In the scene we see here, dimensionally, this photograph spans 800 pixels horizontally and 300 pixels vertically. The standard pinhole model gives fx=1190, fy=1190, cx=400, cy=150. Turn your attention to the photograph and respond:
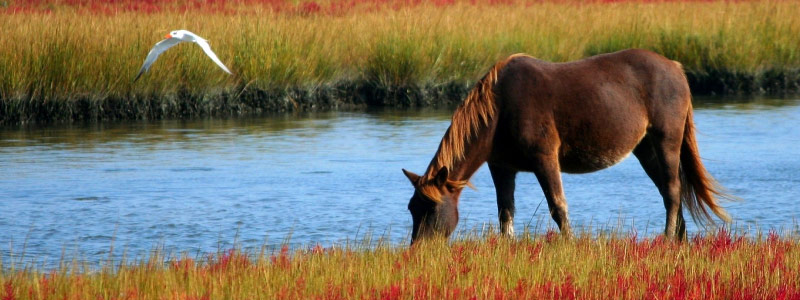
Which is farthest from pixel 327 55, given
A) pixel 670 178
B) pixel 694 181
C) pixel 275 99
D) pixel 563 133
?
pixel 563 133

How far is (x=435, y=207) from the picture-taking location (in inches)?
273

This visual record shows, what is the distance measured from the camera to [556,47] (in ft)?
63.1

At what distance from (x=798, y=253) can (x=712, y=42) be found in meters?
12.9

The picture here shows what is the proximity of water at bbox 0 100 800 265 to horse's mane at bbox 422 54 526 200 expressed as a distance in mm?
1452

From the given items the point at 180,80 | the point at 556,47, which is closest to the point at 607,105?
the point at 180,80

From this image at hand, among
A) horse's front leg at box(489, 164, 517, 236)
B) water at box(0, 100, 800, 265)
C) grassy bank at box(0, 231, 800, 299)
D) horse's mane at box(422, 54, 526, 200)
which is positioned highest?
horse's mane at box(422, 54, 526, 200)

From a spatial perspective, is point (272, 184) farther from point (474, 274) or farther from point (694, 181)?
point (474, 274)

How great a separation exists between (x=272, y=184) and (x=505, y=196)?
4081 millimetres

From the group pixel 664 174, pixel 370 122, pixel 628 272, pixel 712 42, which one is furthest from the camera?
pixel 712 42

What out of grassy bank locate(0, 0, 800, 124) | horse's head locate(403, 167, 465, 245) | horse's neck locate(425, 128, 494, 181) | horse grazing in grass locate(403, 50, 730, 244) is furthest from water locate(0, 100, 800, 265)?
horse's neck locate(425, 128, 494, 181)

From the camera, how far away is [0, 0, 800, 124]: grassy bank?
15.7 m

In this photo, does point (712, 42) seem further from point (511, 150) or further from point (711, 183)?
point (511, 150)

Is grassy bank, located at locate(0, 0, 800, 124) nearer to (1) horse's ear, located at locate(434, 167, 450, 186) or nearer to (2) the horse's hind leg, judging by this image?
(2) the horse's hind leg

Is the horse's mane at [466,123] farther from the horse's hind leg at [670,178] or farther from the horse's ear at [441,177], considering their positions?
the horse's hind leg at [670,178]
